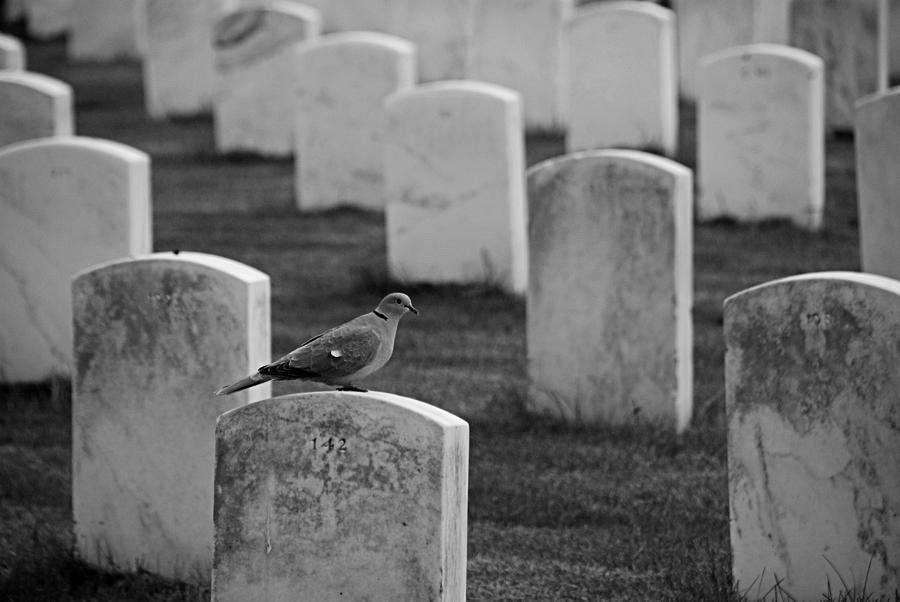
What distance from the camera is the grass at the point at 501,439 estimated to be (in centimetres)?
456

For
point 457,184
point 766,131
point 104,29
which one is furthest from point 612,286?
point 104,29

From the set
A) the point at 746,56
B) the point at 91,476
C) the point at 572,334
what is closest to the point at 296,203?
the point at 746,56

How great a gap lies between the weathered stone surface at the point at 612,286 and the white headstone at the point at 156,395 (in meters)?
1.88

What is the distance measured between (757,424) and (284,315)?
4368 mm

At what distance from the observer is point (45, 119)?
8195 millimetres

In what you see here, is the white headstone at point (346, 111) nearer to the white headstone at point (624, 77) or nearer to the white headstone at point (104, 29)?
the white headstone at point (624, 77)

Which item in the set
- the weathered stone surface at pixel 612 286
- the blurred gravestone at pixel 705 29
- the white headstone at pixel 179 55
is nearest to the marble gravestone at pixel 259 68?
the white headstone at pixel 179 55

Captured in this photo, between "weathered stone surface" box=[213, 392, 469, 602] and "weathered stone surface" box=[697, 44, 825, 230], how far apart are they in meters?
6.85

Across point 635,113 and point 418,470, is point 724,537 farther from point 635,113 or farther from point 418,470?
point 635,113

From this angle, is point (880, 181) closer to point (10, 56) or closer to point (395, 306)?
point (395, 306)

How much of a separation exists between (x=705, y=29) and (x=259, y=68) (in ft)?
16.5

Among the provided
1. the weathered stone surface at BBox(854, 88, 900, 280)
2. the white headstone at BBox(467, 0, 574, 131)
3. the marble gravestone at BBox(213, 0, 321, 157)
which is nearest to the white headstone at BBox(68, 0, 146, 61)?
the marble gravestone at BBox(213, 0, 321, 157)

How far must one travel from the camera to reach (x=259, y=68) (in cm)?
1238

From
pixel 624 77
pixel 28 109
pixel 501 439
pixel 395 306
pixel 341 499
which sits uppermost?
pixel 28 109
